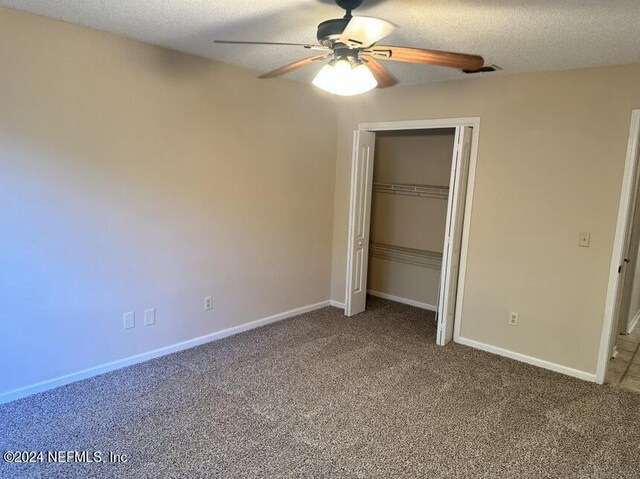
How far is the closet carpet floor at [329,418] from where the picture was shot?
239cm

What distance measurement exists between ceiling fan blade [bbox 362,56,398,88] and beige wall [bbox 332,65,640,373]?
62.4 inches

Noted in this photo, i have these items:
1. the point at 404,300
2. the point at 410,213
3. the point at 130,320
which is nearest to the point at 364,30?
the point at 130,320

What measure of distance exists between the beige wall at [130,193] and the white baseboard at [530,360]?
6.37ft

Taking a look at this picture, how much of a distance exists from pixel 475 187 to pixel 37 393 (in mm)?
3801

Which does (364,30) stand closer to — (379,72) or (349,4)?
(349,4)

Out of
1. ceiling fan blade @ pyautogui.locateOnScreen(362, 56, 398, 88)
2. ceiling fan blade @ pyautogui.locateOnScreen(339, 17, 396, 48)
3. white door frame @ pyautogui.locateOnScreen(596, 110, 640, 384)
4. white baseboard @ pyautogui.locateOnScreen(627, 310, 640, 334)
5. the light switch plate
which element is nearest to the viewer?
ceiling fan blade @ pyautogui.locateOnScreen(339, 17, 396, 48)

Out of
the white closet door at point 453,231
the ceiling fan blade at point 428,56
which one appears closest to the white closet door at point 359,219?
the white closet door at point 453,231

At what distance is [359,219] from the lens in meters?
4.73

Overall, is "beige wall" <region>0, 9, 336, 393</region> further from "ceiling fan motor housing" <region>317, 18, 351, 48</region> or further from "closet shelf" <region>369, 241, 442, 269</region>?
"ceiling fan motor housing" <region>317, 18, 351, 48</region>

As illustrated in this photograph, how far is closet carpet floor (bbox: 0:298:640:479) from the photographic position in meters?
2.39

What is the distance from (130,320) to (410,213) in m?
3.39

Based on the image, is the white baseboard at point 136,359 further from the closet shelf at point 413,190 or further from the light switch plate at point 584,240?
the light switch plate at point 584,240

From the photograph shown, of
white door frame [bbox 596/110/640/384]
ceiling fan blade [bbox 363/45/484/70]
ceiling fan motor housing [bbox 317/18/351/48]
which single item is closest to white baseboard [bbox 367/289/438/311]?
white door frame [bbox 596/110/640/384]

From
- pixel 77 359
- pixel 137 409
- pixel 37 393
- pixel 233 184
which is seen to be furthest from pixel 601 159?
pixel 37 393
